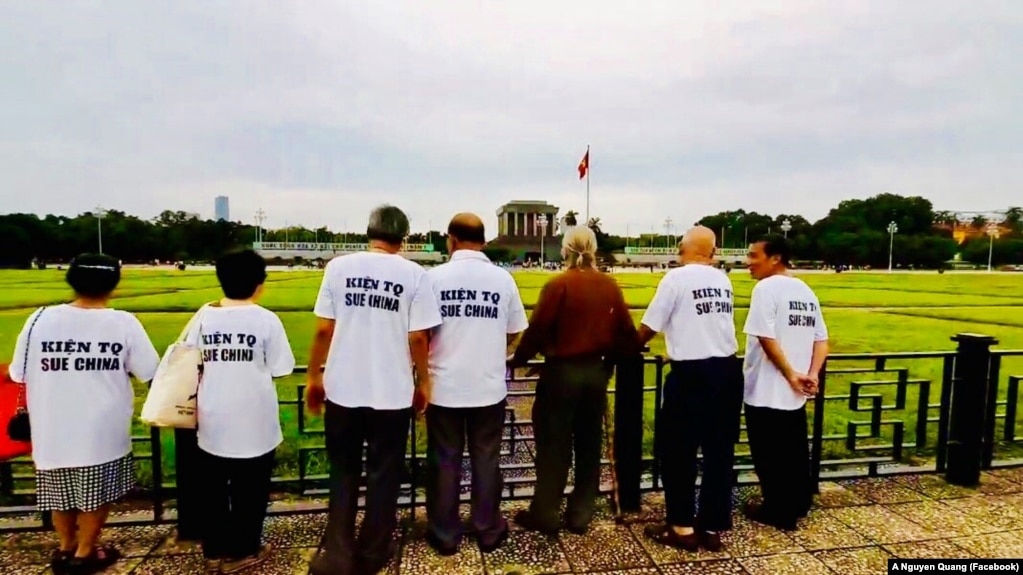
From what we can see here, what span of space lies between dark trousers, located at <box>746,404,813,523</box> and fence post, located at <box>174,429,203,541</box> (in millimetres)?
3384

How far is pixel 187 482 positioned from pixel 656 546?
2.79m

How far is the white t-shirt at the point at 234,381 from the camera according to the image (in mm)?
2912

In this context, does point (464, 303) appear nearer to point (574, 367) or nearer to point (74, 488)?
point (574, 367)

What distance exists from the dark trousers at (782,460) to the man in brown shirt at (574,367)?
1006 mm

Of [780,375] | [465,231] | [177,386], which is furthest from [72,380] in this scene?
[780,375]

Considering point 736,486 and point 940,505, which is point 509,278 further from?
point 940,505

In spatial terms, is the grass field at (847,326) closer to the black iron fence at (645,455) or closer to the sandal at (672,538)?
the black iron fence at (645,455)

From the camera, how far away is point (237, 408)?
9.59ft

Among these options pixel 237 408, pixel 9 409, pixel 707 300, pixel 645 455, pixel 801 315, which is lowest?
pixel 645 455

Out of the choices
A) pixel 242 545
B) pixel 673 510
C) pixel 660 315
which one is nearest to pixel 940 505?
pixel 673 510

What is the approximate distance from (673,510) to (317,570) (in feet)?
6.75

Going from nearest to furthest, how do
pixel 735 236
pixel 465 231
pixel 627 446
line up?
pixel 465 231, pixel 627 446, pixel 735 236

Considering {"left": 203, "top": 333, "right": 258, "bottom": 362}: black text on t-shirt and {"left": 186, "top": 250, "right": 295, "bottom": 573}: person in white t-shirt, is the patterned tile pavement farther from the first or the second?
{"left": 203, "top": 333, "right": 258, "bottom": 362}: black text on t-shirt

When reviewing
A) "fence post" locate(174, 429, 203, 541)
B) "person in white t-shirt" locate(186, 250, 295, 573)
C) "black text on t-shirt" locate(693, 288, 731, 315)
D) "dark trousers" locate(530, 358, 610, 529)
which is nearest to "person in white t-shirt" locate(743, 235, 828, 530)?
"black text on t-shirt" locate(693, 288, 731, 315)
